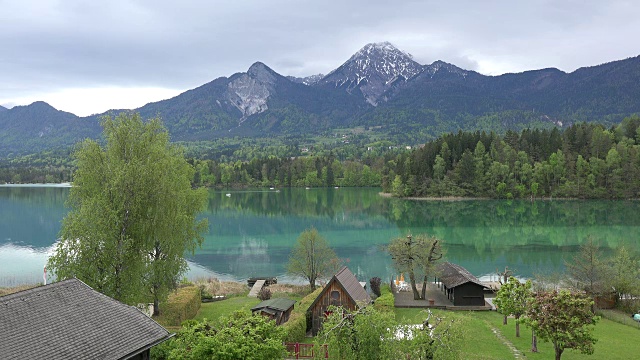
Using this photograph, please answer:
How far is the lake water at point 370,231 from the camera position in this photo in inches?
2056

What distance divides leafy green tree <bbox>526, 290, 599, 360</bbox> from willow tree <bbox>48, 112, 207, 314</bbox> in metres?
20.3

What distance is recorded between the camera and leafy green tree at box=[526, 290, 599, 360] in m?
19.3

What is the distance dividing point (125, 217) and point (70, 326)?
12.8 metres

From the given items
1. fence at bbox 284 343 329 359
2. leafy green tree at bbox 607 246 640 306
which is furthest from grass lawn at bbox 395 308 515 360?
leafy green tree at bbox 607 246 640 306

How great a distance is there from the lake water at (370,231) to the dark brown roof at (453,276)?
10571 mm

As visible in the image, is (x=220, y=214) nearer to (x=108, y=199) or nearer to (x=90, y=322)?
(x=108, y=199)

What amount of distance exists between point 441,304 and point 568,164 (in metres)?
109

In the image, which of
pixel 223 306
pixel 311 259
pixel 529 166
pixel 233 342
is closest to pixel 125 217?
pixel 223 306

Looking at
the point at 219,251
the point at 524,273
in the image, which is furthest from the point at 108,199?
the point at 524,273

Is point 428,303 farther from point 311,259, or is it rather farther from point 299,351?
point 299,351

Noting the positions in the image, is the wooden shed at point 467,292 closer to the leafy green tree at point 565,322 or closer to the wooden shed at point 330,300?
the wooden shed at point 330,300

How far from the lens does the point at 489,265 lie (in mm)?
52156

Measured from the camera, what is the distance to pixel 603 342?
2447 cm

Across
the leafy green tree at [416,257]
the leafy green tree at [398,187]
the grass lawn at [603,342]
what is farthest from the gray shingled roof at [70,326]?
the leafy green tree at [398,187]
